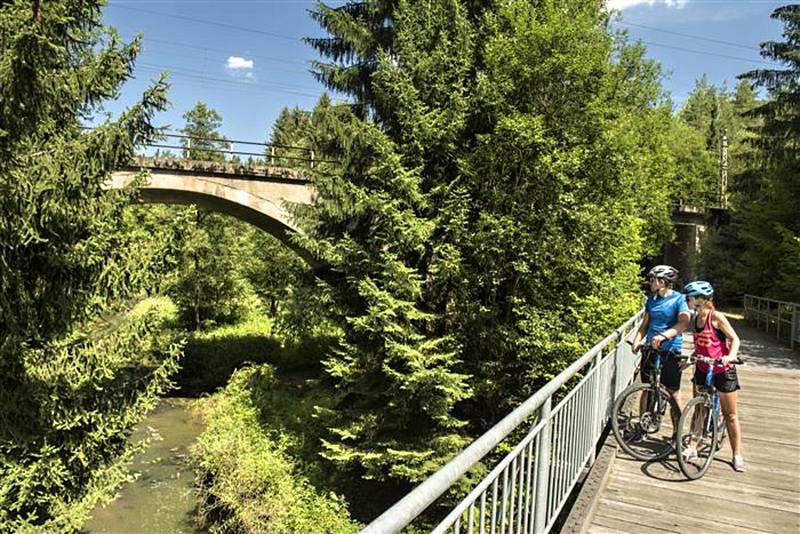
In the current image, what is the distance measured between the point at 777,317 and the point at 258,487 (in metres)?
14.5

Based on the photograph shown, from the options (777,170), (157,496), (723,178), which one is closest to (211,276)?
(157,496)

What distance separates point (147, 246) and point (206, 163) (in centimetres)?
994

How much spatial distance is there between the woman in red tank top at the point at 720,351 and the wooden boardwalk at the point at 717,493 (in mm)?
300

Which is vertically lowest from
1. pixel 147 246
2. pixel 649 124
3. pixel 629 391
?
pixel 629 391

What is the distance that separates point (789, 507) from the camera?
3922 mm

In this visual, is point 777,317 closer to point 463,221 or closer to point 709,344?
point 463,221

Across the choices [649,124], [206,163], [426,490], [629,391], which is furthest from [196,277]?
[426,490]

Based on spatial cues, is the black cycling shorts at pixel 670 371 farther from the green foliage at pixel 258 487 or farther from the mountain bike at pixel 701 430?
the green foliage at pixel 258 487

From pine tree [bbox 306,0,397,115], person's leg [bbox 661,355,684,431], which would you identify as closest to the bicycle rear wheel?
person's leg [bbox 661,355,684,431]

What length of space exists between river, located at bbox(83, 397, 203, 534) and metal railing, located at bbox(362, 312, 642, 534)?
659 cm

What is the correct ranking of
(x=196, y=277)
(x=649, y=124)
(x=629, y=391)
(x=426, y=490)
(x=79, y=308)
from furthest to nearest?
(x=196, y=277) → (x=649, y=124) → (x=79, y=308) → (x=629, y=391) → (x=426, y=490)

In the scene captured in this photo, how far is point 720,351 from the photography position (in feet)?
15.1

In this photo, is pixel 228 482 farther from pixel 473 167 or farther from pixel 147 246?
pixel 473 167

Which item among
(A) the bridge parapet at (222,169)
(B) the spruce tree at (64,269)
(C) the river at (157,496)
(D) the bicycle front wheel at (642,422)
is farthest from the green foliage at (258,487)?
(A) the bridge parapet at (222,169)
